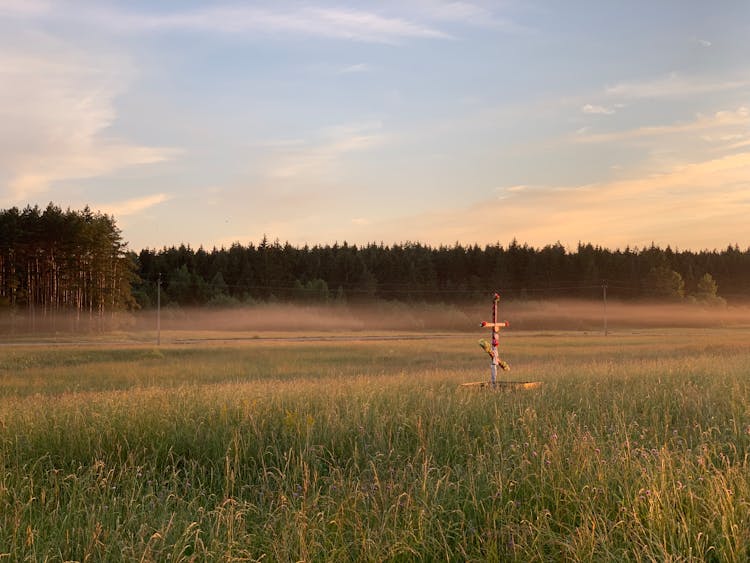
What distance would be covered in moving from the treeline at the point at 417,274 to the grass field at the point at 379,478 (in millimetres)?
105156

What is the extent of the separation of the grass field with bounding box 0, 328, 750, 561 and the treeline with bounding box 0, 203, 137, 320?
72.9 metres

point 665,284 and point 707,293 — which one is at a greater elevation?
point 665,284

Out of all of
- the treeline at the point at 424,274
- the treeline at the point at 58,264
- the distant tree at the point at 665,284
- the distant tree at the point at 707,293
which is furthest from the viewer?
the distant tree at the point at 707,293

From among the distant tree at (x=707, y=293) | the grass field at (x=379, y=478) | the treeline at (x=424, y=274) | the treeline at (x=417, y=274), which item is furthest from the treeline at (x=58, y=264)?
the distant tree at (x=707, y=293)

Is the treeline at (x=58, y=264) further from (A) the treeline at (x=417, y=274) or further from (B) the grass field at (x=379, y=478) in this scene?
(B) the grass field at (x=379, y=478)

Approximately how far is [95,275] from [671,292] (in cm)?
10645

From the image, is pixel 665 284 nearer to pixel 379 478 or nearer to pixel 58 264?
pixel 58 264

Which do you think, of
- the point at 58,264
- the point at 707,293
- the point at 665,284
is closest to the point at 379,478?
the point at 58,264

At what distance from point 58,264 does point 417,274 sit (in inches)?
2768

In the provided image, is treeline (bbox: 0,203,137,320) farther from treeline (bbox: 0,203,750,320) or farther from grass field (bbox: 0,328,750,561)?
grass field (bbox: 0,328,750,561)

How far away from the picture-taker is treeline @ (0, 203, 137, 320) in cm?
7525

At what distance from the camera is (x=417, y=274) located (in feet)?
430

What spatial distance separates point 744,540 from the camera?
16.0ft

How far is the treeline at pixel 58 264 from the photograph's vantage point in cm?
7525
